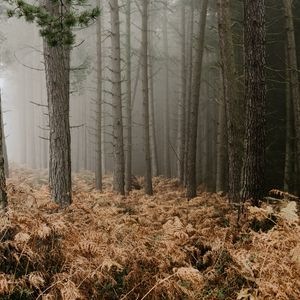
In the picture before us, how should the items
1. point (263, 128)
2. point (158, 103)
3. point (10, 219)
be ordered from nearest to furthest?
point (10, 219)
point (263, 128)
point (158, 103)

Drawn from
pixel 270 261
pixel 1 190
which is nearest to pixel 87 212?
pixel 1 190

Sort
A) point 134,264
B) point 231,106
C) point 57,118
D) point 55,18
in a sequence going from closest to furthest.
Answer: point 134,264, point 55,18, point 57,118, point 231,106

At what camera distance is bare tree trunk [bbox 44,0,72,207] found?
897 centimetres

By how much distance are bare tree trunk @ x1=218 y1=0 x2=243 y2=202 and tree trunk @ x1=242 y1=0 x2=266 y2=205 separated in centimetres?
242

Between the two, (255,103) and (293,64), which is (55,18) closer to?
(255,103)

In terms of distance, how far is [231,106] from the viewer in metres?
10.5

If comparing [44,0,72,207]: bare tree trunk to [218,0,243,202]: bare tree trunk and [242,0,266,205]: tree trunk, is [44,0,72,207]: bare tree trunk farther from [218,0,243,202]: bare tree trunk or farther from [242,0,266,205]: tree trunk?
[218,0,243,202]: bare tree trunk

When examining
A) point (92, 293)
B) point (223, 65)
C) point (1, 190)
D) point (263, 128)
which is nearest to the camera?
point (92, 293)

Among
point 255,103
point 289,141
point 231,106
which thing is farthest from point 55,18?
point 289,141

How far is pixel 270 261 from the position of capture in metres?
4.73

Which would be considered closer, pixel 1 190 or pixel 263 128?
pixel 1 190

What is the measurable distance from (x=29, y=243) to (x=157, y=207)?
5.95 metres

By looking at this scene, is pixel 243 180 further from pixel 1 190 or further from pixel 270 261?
pixel 1 190

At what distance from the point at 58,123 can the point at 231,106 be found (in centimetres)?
419
